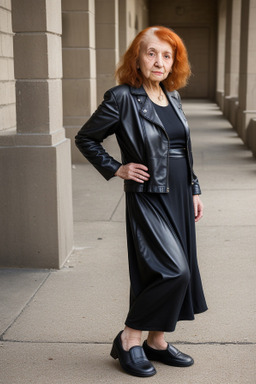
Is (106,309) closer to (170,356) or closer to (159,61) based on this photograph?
(170,356)

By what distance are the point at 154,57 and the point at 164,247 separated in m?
0.97

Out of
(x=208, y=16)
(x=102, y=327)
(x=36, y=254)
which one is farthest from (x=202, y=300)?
(x=208, y=16)

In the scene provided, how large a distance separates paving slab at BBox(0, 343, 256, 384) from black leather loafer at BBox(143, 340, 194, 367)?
0.10ft

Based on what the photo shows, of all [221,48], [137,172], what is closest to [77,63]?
[137,172]

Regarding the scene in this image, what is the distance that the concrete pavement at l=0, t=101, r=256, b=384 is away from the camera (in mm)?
3617

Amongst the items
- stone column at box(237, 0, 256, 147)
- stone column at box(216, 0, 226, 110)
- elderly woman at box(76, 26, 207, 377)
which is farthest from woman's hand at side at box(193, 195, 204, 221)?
stone column at box(216, 0, 226, 110)

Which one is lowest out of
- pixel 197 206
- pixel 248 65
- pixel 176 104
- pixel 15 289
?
pixel 15 289

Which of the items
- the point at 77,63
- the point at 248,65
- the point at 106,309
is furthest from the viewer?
the point at 248,65

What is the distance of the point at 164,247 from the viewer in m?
3.33

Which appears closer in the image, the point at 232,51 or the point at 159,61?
the point at 159,61

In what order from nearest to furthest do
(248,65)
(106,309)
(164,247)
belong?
(164,247)
(106,309)
(248,65)

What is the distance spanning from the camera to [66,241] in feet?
19.0

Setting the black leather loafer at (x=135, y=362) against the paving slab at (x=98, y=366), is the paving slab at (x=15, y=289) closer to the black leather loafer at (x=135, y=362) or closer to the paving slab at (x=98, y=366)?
the paving slab at (x=98, y=366)

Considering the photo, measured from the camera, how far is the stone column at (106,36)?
14.6m
